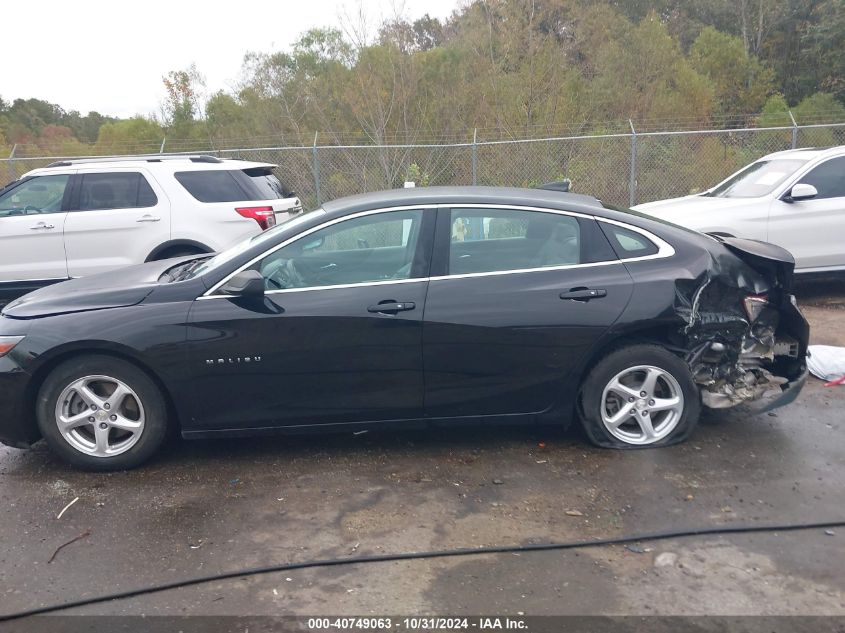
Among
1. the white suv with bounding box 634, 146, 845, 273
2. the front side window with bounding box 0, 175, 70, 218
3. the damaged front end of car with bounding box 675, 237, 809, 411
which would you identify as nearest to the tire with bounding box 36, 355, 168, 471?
the damaged front end of car with bounding box 675, 237, 809, 411

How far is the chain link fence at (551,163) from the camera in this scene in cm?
1434

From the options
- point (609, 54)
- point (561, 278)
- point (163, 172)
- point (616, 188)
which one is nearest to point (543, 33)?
point (609, 54)

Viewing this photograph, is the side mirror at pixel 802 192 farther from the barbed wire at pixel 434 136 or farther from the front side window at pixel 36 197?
the barbed wire at pixel 434 136

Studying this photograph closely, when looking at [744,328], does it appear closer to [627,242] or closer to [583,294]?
[627,242]

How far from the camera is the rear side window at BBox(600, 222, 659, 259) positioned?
480cm

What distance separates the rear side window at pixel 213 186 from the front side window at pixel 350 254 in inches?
174

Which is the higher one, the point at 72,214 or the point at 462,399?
the point at 72,214

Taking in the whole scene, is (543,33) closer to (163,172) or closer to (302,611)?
(163,172)

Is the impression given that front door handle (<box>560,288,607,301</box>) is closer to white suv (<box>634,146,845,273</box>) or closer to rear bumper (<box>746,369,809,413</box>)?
rear bumper (<box>746,369,809,413</box>)

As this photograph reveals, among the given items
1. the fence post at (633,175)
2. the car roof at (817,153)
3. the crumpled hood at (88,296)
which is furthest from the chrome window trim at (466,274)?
the fence post at (633,175)

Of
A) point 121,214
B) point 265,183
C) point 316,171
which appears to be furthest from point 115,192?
point 316,171

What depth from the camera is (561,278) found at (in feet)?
15.4

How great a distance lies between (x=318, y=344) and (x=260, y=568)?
1.37 metres

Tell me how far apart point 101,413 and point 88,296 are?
706 mm
